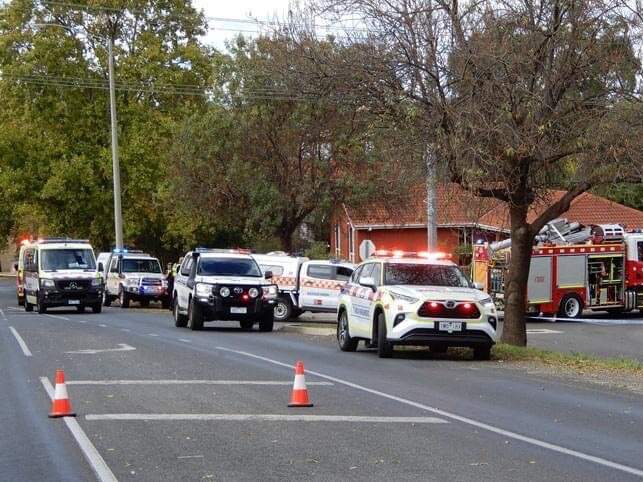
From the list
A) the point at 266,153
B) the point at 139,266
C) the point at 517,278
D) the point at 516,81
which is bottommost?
the point at 517,278

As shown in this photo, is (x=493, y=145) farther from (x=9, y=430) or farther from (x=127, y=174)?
(x=127, y=174)

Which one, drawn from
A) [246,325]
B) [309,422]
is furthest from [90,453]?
[246,325]

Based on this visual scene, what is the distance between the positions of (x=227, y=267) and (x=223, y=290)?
1.37 meters

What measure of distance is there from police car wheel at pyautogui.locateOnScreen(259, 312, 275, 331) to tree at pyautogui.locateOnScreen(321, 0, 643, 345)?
917 cm

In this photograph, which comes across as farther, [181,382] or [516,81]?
[516,81]

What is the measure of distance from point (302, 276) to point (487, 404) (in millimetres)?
21001

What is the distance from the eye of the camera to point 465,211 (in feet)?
65.2

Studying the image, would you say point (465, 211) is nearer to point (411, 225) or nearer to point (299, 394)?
point (299, 394)

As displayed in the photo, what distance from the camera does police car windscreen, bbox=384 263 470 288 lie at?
62.7 feet

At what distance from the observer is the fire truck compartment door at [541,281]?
35.2 m

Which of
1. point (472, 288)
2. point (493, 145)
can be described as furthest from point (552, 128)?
point (472, 288)

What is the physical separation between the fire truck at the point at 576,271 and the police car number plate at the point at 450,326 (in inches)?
693

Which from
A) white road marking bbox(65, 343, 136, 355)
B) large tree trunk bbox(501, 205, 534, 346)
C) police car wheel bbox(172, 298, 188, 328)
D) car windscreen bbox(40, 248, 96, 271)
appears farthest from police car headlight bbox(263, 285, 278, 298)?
car windscreen bbox(40, 248, 96, 271)

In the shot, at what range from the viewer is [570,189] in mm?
18891
